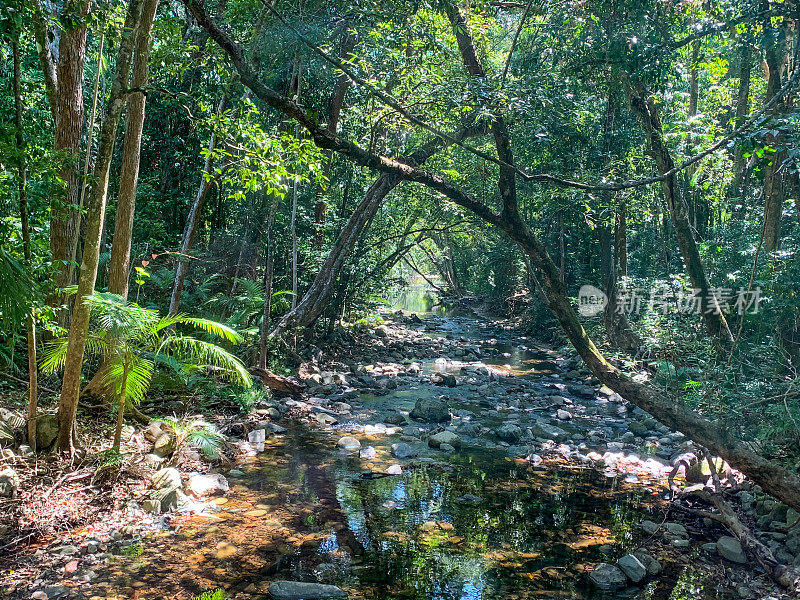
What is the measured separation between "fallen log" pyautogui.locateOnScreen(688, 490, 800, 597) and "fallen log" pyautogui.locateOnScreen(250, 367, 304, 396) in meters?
6.05

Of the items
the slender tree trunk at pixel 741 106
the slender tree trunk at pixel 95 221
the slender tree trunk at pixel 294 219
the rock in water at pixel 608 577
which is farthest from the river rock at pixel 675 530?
the slender tree trunk at pixel 741 106

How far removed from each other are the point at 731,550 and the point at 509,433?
346 cm

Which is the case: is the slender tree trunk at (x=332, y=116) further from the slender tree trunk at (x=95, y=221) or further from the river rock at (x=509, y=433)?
the slender tree trunk at (x=95, y=221)

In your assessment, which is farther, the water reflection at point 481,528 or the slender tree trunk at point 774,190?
the slender tree trunk at point 774,190

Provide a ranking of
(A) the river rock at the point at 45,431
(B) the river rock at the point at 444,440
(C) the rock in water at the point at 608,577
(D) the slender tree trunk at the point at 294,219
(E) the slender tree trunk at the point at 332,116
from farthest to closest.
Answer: (E) the slender tree trunk at the point at 332,116 < (D) the slender tree trunk at the point at 294,219 < (B) the river rock at the point at 444,440 < (A) the river rock at the point at 45,431 < (C) the rock in water at the point at 608,577

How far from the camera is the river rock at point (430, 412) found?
336 inches

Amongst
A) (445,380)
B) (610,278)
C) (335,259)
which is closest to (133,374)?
(335,259)

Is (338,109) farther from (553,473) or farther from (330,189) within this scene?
(553,473)

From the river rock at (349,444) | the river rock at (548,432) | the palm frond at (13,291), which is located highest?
the palm frond at (13,291)

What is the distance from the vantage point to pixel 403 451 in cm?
700

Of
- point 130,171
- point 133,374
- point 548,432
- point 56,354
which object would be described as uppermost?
point 130,171

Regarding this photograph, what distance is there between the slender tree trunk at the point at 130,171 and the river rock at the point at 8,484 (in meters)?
1.99

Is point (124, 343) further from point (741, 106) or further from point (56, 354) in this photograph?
point (741, 106)

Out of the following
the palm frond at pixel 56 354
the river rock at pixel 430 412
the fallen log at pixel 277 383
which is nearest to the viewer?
the palm frond at pixel 56 354
